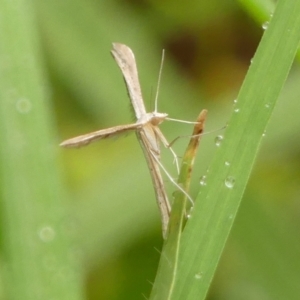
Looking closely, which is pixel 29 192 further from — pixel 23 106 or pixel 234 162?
pixel 234 162

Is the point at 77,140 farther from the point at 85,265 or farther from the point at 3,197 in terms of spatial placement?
the point at 85,265

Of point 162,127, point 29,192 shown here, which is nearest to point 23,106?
point 29,192

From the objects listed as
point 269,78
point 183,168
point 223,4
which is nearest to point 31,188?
point 183,168

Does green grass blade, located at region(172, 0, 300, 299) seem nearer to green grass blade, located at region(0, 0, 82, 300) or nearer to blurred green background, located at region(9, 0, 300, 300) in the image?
green grass blade, located at region(0, 0, 82, 300)

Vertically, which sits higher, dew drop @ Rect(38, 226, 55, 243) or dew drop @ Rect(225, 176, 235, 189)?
dew drop @ Rect(225, 176, 235, 189)

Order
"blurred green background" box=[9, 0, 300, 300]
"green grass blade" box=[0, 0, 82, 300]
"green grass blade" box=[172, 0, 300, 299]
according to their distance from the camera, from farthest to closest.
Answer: "blurred green background" box=[9, 0, 300, 300], "green grass blade" box=[0, 0, 82, 300], "green grass blade" box=[172, 0, 300, 299]

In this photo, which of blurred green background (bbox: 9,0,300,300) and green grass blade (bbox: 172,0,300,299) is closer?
green grass blade (bbox: 172,0,300,299)

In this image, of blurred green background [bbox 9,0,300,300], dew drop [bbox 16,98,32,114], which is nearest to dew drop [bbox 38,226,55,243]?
dew drop [bbox 16,98,32,114]

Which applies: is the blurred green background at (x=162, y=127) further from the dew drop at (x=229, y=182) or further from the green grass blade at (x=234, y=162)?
the dew drop at (x=229, y=182)
